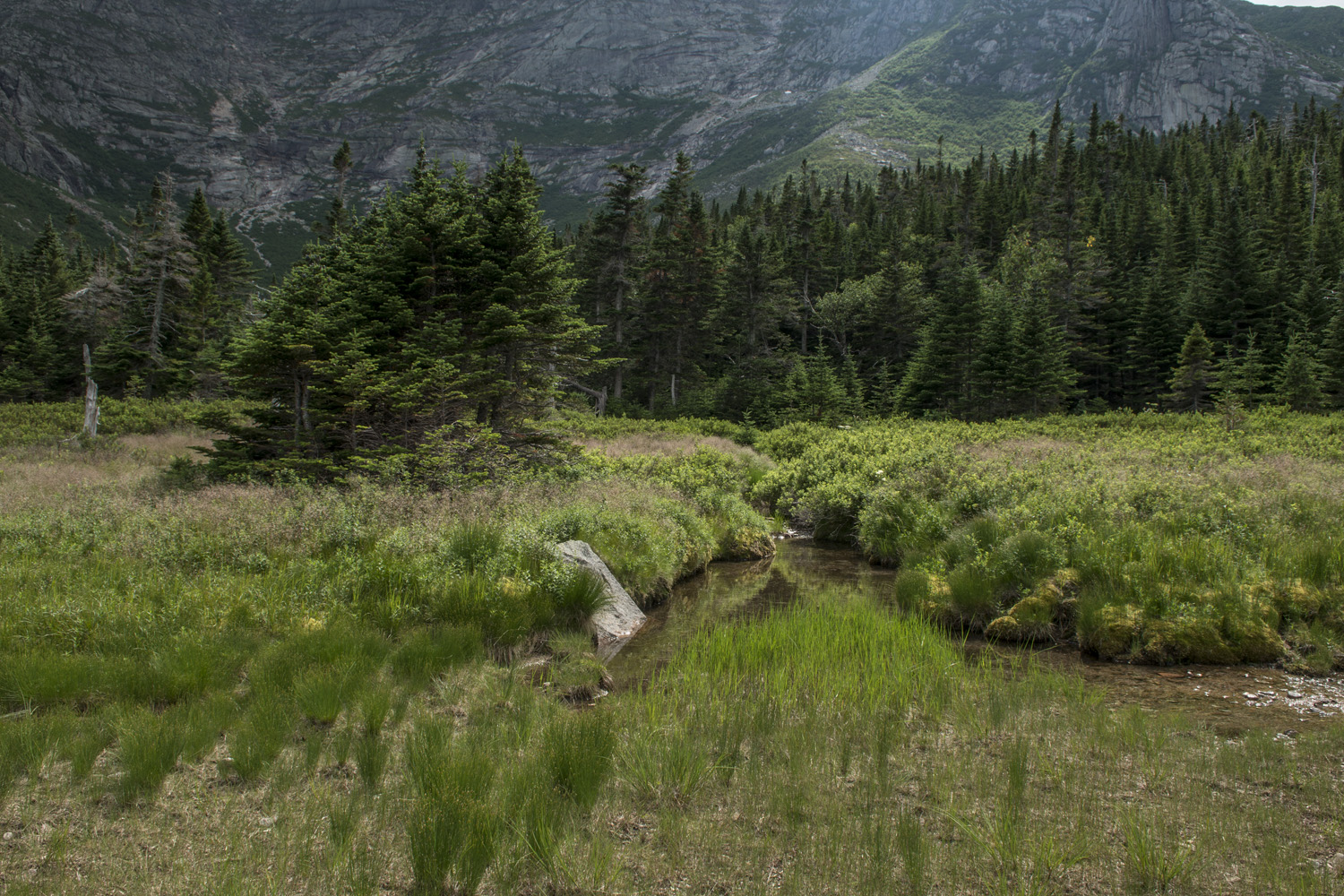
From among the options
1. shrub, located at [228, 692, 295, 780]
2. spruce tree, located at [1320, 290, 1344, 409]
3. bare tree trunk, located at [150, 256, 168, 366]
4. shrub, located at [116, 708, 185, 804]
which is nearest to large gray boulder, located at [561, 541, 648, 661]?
shrub, located at [228, 692, 295, 780]

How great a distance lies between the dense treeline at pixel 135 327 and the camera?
42.4 m

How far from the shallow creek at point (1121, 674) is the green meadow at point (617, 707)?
284 millimetres

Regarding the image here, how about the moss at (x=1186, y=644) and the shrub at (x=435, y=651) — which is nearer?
the shrub at (x=435, y=651)

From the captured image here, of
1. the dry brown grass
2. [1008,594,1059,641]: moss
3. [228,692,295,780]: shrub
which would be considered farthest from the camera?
the dry brown grass

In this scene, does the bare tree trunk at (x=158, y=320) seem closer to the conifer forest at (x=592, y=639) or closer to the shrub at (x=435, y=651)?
the conifer forest at (x=592, y=639)

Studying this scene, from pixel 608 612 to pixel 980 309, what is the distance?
151 ft

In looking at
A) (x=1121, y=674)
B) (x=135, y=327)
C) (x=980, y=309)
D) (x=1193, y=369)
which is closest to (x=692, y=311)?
(x=980, y=309)

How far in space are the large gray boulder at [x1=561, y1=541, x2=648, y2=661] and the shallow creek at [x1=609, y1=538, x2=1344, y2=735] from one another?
189 millimetres

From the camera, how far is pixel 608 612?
9.88 meters

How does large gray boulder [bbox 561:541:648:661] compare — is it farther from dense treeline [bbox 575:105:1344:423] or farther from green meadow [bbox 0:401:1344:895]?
dense treeline [bbox 575:105:1344:423]

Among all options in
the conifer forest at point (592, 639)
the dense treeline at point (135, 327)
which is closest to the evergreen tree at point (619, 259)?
the dense treeline at point (135, 327)

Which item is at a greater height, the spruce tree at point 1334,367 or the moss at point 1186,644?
the spruce tree at point 1334,367

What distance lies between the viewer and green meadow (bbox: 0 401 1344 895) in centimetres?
398

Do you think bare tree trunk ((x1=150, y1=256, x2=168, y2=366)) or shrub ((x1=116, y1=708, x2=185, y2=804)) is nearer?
shrub ((x1=116, y1=708, x2=185, y2=804))
